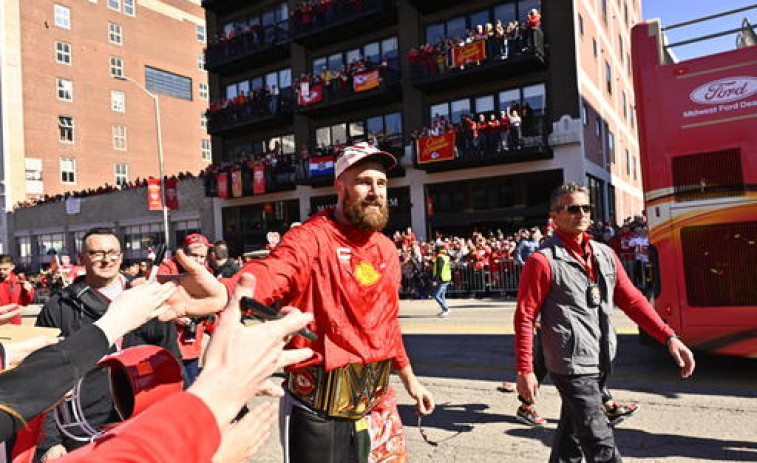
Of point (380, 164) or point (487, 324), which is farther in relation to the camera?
point (487, 324)

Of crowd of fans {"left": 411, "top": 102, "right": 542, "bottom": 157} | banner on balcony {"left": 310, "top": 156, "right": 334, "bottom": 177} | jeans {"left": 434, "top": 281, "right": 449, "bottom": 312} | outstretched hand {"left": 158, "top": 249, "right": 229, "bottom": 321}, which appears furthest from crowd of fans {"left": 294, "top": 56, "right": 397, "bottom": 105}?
outstretched hand {"left": 158, "top": 249, "right": 229, "bottom": 321}

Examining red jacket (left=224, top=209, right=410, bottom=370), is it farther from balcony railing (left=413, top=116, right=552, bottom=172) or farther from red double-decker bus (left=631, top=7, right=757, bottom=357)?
balcony railing (left=413, top=116, right=552, bottom=172)

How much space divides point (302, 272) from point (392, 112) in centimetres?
2355

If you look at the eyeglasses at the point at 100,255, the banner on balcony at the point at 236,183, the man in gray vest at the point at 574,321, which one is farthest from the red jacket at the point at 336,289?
the banner on balcony at the point at 236,183

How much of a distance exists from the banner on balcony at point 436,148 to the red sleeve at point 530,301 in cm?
1853

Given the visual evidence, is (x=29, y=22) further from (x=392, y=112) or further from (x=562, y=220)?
(x=562, y=220)

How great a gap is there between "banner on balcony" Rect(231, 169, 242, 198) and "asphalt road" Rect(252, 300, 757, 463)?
69.1 feet

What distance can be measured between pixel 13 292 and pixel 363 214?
24.0ft

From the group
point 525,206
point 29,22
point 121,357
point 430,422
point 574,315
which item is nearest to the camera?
point 121,357

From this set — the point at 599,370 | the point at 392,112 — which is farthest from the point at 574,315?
the point at 392,112

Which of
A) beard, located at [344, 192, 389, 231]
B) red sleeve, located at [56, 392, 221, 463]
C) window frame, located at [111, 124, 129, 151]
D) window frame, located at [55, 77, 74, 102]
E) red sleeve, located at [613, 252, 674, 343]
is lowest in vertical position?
red sleeve, located at [613, 252, 674, 343]

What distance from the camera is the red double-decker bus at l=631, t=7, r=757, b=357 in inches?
261

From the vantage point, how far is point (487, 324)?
1224 cm

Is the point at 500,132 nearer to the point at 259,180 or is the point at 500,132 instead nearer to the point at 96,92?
the point at 259,180
